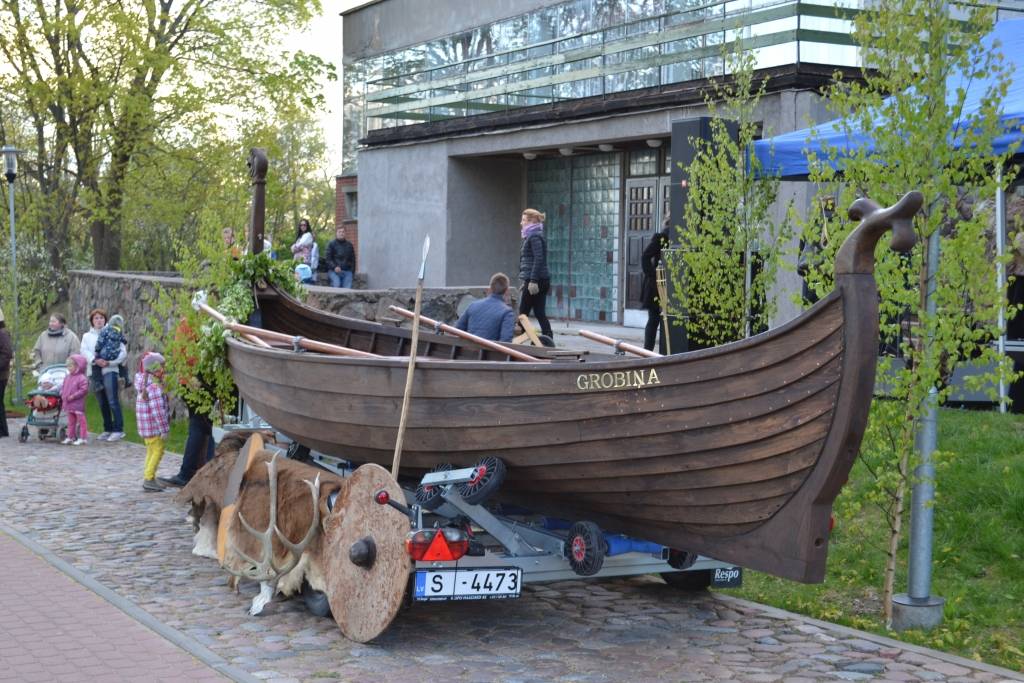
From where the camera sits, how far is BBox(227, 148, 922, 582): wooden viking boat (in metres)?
5.63

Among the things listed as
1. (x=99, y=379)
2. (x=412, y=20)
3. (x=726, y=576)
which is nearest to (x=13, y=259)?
(x=99, y=379)

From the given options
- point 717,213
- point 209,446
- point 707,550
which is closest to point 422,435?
point 707,550

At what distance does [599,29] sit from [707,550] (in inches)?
589

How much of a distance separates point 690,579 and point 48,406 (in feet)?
35.9

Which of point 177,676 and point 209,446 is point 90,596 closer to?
point 177,676

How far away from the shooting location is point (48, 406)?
1681 centimetres

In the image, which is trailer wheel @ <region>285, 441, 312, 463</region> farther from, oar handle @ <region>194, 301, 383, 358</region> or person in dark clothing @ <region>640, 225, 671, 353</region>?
person in dark clothing @ <region>640, 225, 671, 353</region>

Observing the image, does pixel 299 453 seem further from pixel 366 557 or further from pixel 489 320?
pixel 489 320

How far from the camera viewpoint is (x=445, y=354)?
33.9 ft

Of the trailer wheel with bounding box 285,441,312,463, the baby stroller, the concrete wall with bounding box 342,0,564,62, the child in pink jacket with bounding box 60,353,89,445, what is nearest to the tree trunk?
the trailer wheel with bounding box 285,441,312,463

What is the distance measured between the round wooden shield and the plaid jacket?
5.47m

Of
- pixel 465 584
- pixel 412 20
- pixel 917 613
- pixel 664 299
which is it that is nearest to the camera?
pixel 465 584

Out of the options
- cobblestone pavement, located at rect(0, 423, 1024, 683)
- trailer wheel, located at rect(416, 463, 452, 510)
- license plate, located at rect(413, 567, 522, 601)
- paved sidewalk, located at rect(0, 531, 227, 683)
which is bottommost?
cobblestone pavement, located at rect(0, 423, 1024, 683)

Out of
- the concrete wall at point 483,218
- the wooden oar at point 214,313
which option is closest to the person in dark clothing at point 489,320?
the wooden oar at point 214,313
